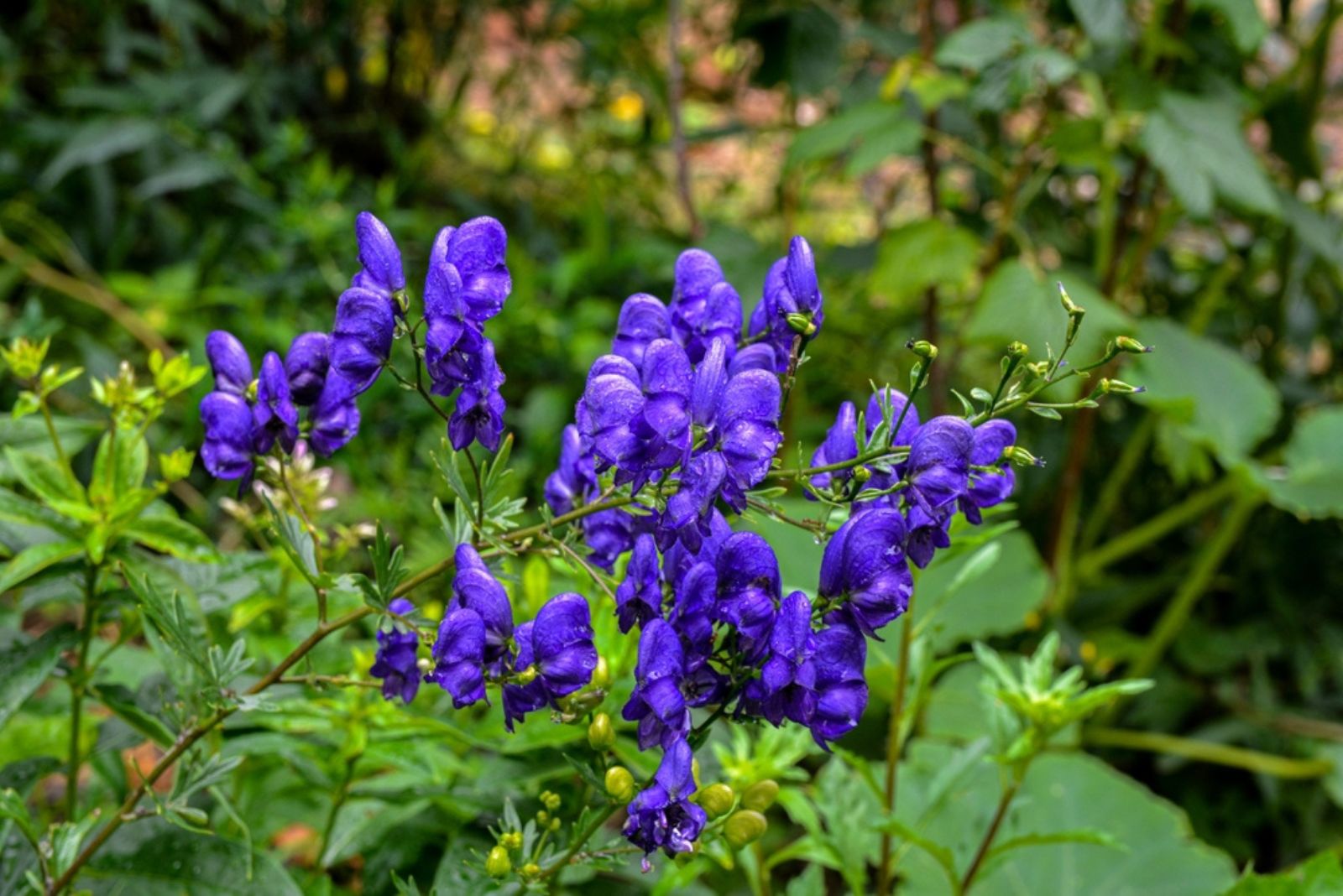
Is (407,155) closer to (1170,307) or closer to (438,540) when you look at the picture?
(438,540)

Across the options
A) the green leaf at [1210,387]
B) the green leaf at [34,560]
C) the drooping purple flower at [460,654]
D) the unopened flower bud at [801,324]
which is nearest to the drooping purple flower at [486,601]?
the drooping purple flower at [460,654]

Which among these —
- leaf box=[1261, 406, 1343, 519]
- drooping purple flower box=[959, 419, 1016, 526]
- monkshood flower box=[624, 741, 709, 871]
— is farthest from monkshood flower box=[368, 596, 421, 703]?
leaf box=[1261, 406, 1343, 519]

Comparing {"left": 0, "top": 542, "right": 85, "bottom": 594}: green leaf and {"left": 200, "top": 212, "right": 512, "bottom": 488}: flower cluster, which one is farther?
{"left": 0, "top": 542, "right": 85, "bottom": 594}: green leaf

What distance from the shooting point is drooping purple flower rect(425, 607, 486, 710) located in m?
0.70

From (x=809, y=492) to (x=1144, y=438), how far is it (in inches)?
63.3

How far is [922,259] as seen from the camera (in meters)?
1.91

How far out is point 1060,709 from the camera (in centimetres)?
104

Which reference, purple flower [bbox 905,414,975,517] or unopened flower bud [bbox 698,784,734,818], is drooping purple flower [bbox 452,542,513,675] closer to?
unopened flower bud [bbox 698,784,734,818]

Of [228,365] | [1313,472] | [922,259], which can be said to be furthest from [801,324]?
[1313,472]

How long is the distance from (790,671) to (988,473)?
0.20 m

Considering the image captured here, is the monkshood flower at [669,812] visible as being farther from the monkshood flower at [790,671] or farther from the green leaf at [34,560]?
the green leaf at [34,560]

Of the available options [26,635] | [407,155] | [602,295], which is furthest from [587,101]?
[26,635]

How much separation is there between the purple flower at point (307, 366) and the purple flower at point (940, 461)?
427mm

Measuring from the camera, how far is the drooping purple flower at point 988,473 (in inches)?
28.9
